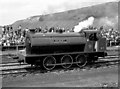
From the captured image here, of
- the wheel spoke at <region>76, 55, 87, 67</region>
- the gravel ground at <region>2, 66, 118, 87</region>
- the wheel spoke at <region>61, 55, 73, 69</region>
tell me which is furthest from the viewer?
the wheel spoke at <region>76, 55, 87, 67</region>

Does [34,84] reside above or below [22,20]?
below

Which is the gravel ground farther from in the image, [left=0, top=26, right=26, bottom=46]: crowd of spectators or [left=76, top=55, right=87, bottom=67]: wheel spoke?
[left=0, top=26, right=26, bottom=46]: crowd of spectators

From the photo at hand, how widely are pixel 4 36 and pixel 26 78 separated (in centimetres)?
1574

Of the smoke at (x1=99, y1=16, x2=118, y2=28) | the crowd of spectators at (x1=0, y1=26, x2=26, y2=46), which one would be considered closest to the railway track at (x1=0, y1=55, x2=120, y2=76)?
the crowd of spectators at (x1=0, y1=26, x2=26, y2=46)

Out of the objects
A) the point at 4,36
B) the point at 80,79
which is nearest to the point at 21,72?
the point at 80,79

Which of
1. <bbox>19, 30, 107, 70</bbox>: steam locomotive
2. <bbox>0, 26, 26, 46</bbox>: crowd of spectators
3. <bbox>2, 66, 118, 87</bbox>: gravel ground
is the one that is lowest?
<bbox>2, 66, 118, 87</bbox>: gravel ground

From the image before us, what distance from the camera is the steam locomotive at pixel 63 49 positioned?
1844 centimetres

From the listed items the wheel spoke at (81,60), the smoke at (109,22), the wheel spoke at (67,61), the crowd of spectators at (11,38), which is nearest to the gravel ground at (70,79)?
the wheel spoke at (67,61)

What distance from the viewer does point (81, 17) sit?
274 feet

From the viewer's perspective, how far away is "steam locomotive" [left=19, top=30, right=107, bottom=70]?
1844 cm

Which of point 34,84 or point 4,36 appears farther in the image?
point 4,36

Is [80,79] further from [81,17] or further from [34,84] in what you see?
[81,17]

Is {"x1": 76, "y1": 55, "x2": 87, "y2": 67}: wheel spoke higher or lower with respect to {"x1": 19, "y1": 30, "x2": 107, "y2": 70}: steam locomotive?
lower

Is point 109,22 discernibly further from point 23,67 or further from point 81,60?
point 23,67
